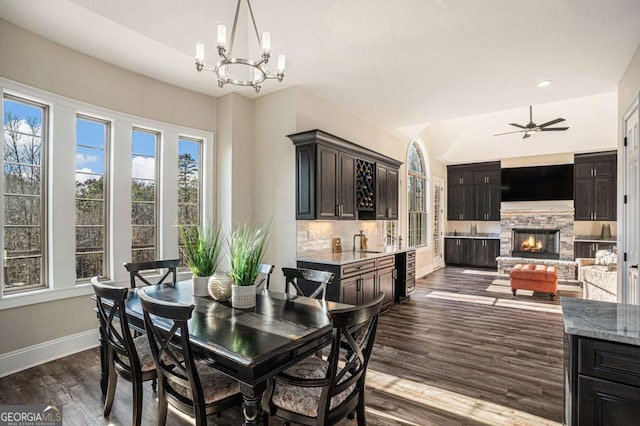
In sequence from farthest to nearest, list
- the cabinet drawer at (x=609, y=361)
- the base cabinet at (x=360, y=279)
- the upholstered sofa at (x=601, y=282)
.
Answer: the upholstered sofa at (x=601, y=282) < the base cabinet at (x=360, y=279) < the cabinet drawer at (x=609, y=361)

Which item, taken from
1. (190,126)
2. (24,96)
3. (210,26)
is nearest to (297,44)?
(210,26)

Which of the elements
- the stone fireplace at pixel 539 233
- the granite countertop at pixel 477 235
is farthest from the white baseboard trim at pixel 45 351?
the granite countertop at pixel 477 235

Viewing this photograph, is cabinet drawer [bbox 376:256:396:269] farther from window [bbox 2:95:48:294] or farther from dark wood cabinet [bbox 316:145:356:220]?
window [bbox 2:95:48:294]

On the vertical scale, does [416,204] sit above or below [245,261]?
above

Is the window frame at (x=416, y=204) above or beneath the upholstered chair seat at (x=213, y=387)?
above

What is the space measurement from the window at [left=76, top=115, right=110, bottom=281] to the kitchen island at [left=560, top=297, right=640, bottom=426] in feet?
14.4

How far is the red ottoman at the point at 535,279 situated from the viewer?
6017 mm

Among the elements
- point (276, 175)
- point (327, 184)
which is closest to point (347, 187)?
point (327, 184)

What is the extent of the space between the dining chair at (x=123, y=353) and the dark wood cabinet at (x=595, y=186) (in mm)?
10066

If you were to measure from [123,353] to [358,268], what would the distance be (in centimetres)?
285

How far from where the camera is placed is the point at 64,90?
3357mm

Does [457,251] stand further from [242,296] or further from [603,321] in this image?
[242,296]

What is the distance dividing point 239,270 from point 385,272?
317cm

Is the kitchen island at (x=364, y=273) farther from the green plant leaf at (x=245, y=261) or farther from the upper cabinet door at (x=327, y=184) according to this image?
the green plant leaf at (x=245, y=261)
